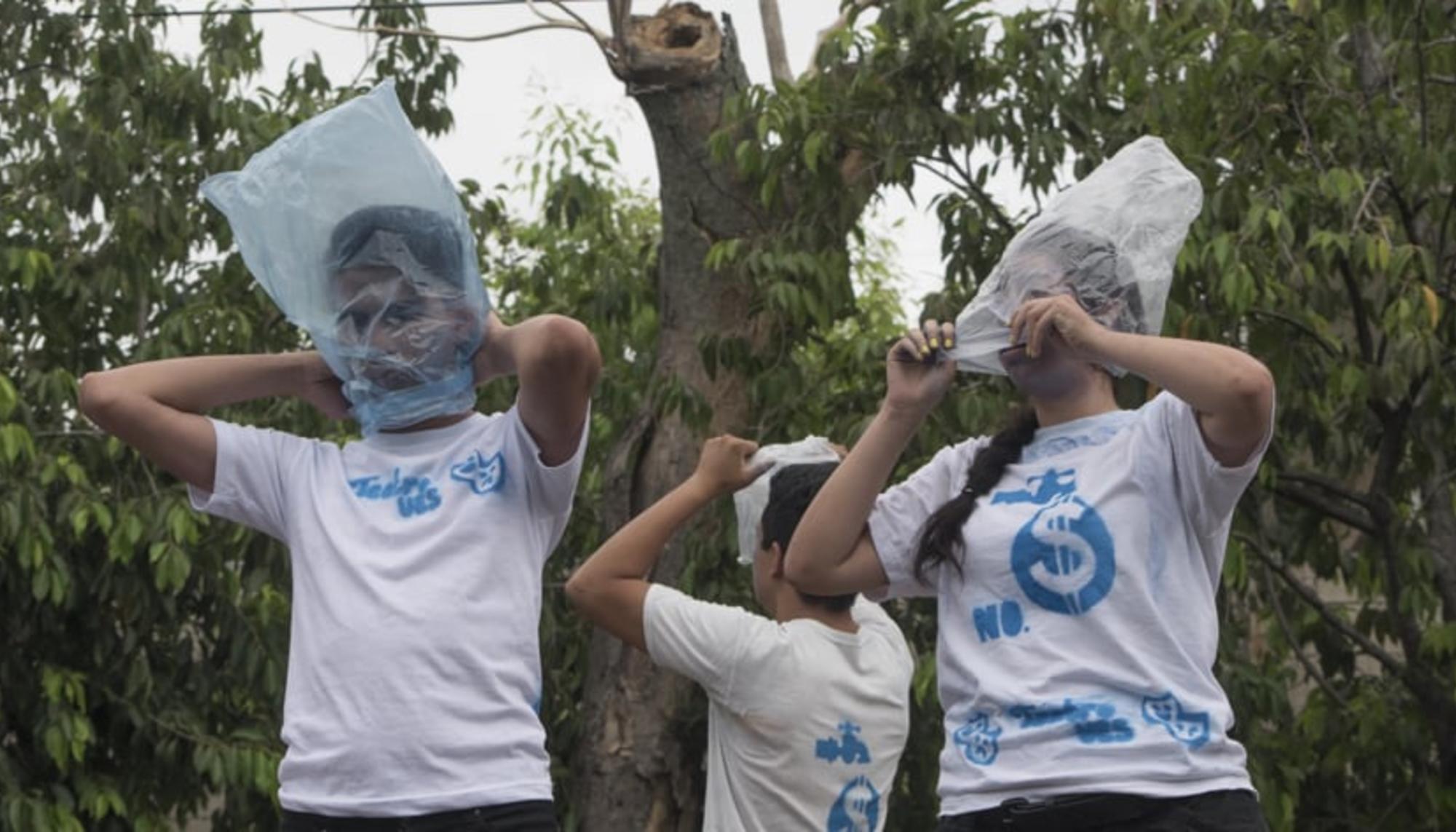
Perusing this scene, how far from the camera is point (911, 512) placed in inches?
124

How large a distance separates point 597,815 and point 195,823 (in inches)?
94.1

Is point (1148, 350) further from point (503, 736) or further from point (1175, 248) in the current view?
point (503, 736)

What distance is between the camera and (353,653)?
292 cm

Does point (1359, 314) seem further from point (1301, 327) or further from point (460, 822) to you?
point (460, 822)

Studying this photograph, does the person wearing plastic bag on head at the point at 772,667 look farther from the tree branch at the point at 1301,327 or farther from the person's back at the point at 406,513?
the tree branch at the point at 1301,327

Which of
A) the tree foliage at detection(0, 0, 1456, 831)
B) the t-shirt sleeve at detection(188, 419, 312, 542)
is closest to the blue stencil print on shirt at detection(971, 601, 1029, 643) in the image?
the t-shirt sleeve at detection(188, 419, 312, 542)

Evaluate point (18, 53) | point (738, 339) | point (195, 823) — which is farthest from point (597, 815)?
point (18, 53)

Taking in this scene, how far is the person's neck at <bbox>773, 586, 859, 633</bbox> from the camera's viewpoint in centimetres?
401

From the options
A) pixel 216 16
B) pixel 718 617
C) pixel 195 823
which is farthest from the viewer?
pixel 195 823

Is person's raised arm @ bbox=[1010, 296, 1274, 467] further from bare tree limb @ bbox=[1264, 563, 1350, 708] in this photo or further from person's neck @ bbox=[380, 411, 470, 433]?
bare tree limb @ bbox=[1264, 563, 1350, 708]

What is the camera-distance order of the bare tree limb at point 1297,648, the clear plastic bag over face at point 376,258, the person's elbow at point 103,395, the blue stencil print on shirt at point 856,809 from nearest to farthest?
1. the clear plastic bag over face at point 376,258
2. the person's elbow at point 103,395
3. the blue stencil print on shirt at point 856,809
4. the bare tree limb at point 1297,648

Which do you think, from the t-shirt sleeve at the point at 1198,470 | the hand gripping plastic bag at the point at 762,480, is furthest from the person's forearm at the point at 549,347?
the hand gripping plastic bag at the point at 762,480

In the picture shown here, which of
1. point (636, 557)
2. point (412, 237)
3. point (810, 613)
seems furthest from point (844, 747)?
point (412, 237)

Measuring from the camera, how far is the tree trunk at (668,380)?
6973 millimetres
